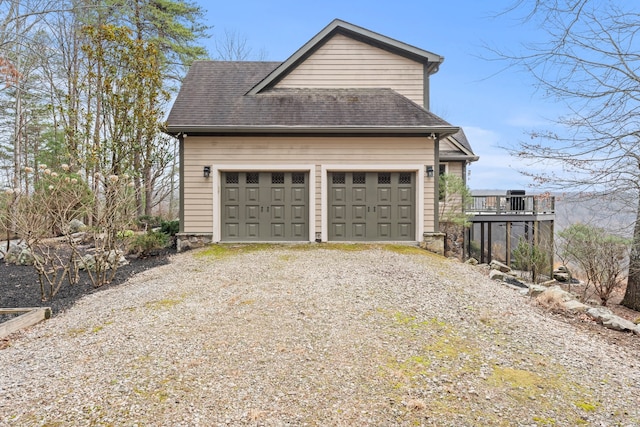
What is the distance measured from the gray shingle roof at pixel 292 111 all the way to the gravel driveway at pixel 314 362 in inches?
199

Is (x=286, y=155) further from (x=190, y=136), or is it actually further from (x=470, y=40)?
(x=470, y=40)

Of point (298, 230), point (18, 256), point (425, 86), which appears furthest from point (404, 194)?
point (18, 256)

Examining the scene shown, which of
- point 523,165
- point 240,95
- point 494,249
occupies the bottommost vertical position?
point 494,249

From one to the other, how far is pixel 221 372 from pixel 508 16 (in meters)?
4.39

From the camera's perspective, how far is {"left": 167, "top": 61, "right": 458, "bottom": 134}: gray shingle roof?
9961 millimetres

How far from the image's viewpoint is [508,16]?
368cm

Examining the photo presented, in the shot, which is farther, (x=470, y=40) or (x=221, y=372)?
(x=470, y=40)

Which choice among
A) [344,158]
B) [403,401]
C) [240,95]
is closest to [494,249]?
[344,158]

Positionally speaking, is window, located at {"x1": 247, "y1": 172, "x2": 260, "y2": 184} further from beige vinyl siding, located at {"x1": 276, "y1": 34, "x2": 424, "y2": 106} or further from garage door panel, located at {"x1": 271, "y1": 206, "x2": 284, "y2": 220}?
beige vinyl siding, located at {"x1": 276, "y1": 34, "x2": 424, "y2": 106}

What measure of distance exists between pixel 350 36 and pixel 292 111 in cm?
309

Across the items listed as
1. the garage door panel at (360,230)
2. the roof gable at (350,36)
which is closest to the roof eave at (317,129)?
the roof gable at (350,36)

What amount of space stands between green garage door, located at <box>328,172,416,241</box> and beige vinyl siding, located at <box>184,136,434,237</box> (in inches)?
19.7

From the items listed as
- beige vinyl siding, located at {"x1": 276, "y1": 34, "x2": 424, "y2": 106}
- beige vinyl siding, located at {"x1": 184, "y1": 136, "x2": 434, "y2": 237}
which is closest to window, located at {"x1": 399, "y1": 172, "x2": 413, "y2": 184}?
beige vinyl siding, located at {"x1": 184, "y1": 136, "x2": 434, "y2": 237}

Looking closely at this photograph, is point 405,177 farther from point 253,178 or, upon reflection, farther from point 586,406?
point 586,406
